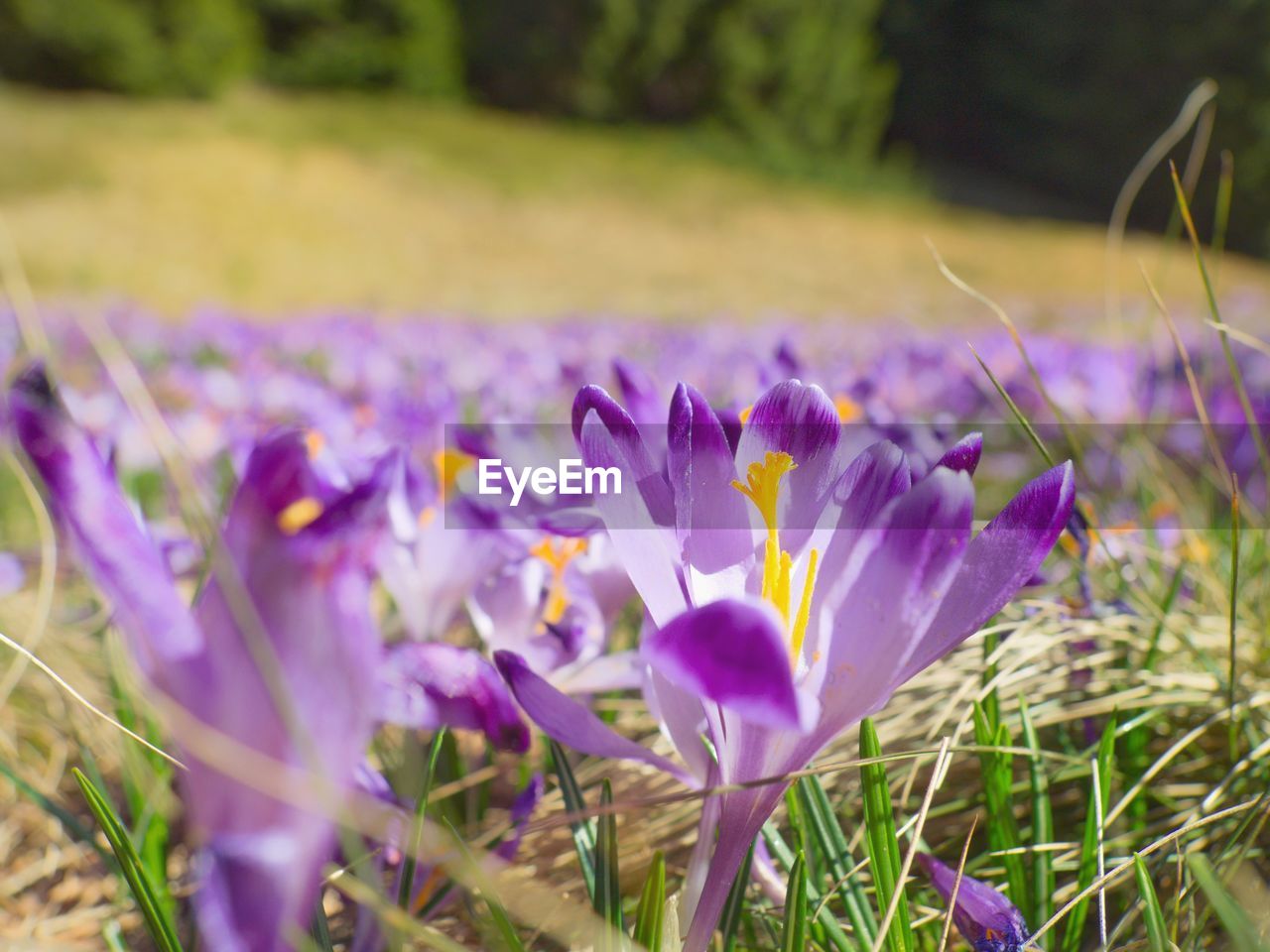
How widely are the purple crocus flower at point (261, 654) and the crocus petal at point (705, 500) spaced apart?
0.16 m

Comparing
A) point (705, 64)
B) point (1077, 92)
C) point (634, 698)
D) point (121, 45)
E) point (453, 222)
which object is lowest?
point (453, 222)

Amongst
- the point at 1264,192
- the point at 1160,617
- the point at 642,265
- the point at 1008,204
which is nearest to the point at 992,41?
the point at 1008,204

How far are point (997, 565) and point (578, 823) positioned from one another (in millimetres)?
227

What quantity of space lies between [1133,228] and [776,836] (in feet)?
74.3

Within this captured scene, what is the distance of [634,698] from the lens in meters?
0.87

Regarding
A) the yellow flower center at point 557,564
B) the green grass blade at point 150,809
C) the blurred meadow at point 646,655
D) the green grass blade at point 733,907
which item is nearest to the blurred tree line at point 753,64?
the blurred meadow at point 646,655

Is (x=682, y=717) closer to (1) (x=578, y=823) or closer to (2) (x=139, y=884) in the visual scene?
(1) (x=578, y=823)

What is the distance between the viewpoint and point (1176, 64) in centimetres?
1791

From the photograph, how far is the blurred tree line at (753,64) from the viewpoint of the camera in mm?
16688

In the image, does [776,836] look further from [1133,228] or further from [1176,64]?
[1133,228]

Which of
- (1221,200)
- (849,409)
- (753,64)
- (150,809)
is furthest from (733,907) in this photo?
(753,64)

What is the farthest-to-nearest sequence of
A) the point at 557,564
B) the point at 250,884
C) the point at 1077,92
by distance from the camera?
the point at 1077,92
the point at 557,564
the point at 250,884

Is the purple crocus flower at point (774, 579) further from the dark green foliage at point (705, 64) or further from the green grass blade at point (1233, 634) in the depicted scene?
the dark green foliage at point (705, 64)

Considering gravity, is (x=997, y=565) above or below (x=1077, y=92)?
below
